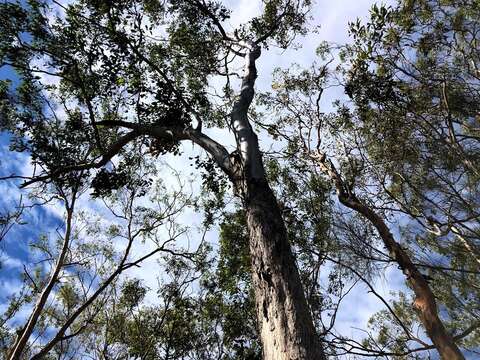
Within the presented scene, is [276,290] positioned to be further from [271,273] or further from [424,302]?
[424,302]

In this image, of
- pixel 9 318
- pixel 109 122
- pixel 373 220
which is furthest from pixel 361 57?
pixel 9 318

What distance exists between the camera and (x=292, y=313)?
2.37 metres

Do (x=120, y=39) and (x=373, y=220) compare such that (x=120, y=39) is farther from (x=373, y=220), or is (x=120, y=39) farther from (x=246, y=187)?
(x=373, y=220)

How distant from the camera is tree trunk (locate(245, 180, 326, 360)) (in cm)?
223

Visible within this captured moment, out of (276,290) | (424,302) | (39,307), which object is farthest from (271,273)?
(39,307)

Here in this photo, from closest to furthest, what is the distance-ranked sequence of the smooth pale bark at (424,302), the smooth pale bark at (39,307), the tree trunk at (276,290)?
the tree trunk at (276,290), the smooth pale bark at (424,302), the smooth pale bark at (39,307)

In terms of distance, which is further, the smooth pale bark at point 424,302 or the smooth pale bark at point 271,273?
the smooth pale bark at point 424,302

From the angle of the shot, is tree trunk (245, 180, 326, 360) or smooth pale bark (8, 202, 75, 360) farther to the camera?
smooth pale bark (8, 202, 75, 360)

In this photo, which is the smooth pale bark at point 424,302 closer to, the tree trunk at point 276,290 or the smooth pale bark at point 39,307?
the tree trunk at point 276,290

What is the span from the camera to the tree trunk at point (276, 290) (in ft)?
Answer: 7.31

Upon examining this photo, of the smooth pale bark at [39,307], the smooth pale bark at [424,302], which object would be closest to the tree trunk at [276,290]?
the smooth pale bark at [424,302]

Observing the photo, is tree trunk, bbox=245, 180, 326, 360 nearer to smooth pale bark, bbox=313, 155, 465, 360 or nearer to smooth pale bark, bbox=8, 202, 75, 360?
smooth pale bark, bbox=313, 155, 465, 360

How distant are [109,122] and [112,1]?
2640mm

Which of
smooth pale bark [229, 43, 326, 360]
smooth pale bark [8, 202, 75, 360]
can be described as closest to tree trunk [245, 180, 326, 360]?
smooth pale bark [229, 43, 326, 360]
